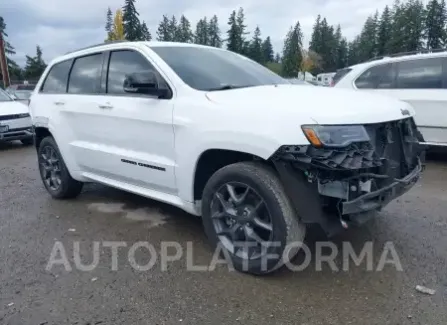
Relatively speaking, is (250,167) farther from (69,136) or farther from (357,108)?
(69,136)

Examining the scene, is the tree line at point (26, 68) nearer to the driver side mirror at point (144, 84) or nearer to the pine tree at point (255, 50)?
the pine tree at point (255, 50)

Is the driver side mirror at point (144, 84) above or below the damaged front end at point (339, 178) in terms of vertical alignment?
above

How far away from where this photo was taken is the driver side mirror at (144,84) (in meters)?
3.57

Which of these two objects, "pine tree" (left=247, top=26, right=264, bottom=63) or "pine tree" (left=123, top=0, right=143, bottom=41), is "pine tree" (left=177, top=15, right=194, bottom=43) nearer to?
"pine tree" (left=247, top=26, right=264, bottom=63)

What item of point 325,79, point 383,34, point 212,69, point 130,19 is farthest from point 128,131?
point 383,34

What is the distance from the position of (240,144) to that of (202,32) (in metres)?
93.2

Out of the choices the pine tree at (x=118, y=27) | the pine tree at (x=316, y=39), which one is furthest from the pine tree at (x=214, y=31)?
the pine tree at (x=118, y=27)

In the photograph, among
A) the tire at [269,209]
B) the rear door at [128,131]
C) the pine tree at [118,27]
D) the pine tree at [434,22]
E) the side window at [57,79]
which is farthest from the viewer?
the pine tree at [434,22]

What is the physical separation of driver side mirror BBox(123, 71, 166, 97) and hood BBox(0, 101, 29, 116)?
7.38 metres

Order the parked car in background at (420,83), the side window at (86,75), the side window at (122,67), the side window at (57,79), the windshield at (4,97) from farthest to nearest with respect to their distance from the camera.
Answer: the windshield at (4,97) < the parked car in background at (420,83) < the side window at (57,79) < the side window at (86,75) < the side window at (122,67)

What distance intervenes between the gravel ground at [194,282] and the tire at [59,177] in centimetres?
63

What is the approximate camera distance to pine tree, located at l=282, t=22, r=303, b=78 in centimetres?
7320

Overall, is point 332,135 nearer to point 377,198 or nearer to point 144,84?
point 377,198

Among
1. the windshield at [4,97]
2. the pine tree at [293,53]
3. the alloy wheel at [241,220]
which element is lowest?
the alloy wheel at [241,220]
